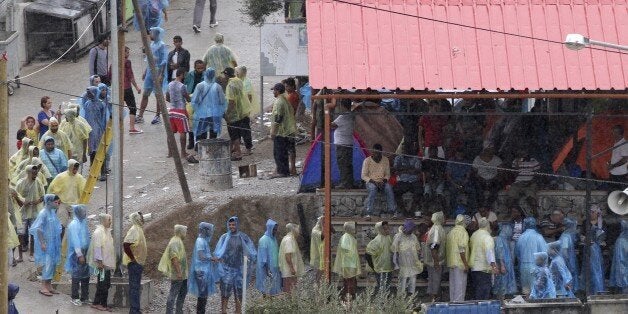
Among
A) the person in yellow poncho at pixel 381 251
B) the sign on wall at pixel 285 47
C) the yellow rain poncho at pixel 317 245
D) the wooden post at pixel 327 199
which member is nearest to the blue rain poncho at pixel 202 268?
the yellow rain poncho at pixel 317 245

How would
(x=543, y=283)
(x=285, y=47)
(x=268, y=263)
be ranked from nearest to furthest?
(x=543, y=283) < (x=268, y=263) < (x=285, y=47)

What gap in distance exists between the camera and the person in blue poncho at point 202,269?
966 inches

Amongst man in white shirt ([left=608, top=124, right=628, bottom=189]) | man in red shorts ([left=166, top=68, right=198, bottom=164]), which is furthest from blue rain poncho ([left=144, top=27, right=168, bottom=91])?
man in white shirt ([left=608, top=124, right=628, bottom=189])

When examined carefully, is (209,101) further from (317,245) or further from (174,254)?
(174,254)

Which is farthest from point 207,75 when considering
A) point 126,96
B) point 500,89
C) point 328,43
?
point 500,89

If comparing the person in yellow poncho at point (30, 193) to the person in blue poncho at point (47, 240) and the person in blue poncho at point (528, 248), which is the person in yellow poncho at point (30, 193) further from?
the person in blue poncho at point (528, 248)

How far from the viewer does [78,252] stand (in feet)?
80.2

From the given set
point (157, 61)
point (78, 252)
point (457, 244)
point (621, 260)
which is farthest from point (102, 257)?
point (621, 260)

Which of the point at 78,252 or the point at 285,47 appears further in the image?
the point at 285,47

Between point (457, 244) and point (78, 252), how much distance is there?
210 inches

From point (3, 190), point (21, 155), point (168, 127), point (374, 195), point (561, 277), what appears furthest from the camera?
point (168, 127)

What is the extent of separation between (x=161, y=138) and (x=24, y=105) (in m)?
3.12

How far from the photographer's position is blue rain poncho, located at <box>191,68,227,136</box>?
29016mm

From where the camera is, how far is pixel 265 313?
23359 mm
